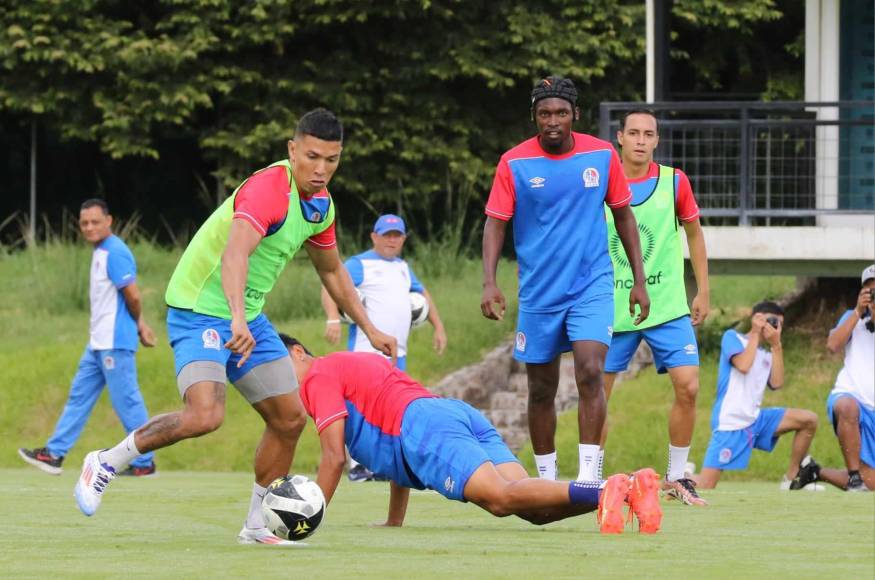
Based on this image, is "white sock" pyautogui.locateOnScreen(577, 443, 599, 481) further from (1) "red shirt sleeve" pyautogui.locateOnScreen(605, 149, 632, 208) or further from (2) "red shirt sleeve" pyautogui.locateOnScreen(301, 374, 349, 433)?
(2) "red shirt sleeve" pyautogui.locateOnScreen(301, 374, 349, 433)

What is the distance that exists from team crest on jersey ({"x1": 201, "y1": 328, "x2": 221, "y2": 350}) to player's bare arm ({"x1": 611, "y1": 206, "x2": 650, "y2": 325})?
268cm

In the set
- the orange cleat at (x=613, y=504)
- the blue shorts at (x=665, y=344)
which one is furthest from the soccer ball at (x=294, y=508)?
the blue shorts at (x=665, y=344)

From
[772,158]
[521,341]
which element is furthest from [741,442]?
[772,158]

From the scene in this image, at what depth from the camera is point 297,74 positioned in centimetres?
2836

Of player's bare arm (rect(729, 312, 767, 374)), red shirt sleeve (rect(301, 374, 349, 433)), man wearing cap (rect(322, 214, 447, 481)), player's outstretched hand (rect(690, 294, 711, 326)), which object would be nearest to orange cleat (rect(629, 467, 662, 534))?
red shirt sleeve (rect(301, 374, 349, 433))

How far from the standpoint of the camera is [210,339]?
8500 mm

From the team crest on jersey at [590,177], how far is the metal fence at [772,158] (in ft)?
27.2

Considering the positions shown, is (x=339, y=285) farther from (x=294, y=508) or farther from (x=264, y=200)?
(x=294, y=508)

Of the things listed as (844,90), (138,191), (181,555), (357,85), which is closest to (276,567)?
(181,555)

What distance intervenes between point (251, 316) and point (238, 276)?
549mm

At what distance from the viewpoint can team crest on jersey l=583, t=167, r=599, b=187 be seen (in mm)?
10086

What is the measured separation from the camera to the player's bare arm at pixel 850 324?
48.2ft

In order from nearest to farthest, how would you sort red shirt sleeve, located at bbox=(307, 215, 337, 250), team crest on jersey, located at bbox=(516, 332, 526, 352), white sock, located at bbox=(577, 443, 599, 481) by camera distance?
red shirt sleeve, located at bbox=(307, 215, 337, 250) < white sock, located at bbox=(577, 443, 599, 481) < team crest on jersey, located at bbox=(516, 332, 526, 352)

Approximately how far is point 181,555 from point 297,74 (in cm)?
2130
